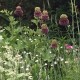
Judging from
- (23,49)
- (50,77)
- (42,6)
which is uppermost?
(42,6)

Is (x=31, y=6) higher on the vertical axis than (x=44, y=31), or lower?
higher

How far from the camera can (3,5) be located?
707cm

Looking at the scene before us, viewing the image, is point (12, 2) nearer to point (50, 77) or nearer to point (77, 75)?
point (50, 77)

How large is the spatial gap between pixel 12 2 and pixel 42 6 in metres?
0.51

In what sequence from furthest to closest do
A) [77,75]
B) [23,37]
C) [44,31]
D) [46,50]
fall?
1. [23,37]
2. [46,50]
3. [44,31]
4. [77,75]

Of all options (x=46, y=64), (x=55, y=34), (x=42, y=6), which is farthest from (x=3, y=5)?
(x=46, y=64)

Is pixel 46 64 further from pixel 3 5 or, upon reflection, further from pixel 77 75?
pixel 3 5

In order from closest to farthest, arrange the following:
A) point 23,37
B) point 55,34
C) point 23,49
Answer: point 23,49
point 23,37
point 55,34

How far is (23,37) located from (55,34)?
2.47 feet

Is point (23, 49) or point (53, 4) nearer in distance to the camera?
point (23, 49)

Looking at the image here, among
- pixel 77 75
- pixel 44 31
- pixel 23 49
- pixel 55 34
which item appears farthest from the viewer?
pixel 55 34

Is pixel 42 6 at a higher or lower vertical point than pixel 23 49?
higher

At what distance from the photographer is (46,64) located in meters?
4.70

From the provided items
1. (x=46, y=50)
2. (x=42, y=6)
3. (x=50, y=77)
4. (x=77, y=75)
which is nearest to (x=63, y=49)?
(x=46, y=50)
